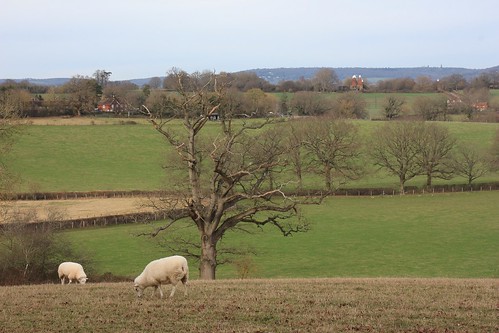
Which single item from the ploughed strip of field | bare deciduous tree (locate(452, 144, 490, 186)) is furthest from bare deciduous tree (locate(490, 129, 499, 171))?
the ploughed strip of field

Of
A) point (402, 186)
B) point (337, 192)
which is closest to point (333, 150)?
point (337, 192)

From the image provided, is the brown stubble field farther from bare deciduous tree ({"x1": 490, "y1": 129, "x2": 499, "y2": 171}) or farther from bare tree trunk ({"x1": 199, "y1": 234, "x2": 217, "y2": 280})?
bare deciduous tree ({"x1": 490, "y1": 129, "x2": 499, "y2": 171})

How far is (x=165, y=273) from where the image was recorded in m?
18.9

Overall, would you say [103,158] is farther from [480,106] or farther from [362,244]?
[480,106]

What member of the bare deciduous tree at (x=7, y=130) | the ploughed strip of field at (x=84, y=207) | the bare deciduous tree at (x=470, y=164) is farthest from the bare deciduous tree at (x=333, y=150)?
the bare deciduous tree at (x=7, y=130)

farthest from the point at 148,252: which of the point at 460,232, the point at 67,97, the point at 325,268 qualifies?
the point at 67,97

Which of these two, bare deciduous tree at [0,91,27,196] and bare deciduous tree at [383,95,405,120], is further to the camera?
bare deciduous tree at [383,95,405,120]

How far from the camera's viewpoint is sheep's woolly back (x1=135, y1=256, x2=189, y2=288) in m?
18.8

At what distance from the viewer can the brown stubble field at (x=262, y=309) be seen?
15344 mm

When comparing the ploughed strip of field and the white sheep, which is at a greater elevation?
the white sheep

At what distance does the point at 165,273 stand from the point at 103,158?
81629mm

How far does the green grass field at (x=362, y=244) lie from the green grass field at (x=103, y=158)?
15410 millimetres

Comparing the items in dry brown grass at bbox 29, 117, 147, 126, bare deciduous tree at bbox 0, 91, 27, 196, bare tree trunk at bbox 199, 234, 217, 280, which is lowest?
bare tree trunk at bbox 199, 234, 217, 280

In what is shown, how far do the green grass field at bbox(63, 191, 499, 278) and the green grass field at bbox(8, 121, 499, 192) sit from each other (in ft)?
50.6
